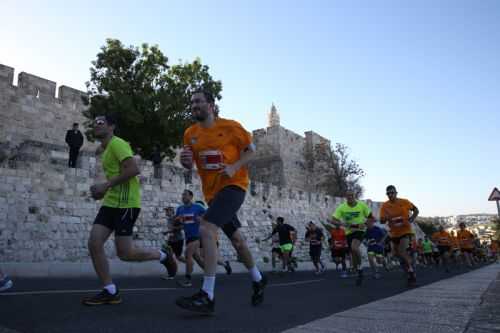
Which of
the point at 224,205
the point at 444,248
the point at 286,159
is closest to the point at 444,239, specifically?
the point at 444,248

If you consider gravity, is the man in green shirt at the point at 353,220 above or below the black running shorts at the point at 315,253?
above

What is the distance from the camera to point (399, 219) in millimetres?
8062

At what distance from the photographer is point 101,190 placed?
400cm

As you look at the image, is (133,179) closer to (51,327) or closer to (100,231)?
(100,231)

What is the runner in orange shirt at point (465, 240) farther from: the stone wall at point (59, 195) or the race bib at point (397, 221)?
the race bib at point (397, 221)

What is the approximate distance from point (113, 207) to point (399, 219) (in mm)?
5823

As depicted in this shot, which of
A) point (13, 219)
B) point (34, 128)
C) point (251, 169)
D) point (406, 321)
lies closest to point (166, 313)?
point (406, 321)

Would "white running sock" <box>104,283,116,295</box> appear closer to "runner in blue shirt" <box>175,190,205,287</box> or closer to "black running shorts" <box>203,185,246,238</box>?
"black running shorts" <box>203,185,246,238</box>

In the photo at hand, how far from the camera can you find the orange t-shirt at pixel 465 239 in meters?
17.8

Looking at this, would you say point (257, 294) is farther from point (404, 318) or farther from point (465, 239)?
point (465, 239)

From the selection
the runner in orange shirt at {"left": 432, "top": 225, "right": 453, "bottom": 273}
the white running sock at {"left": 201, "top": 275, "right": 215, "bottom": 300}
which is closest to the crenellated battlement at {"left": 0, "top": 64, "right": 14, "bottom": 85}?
the white running sock at {"left": 201, "top": 275, "right": 215, "bottom": 300}

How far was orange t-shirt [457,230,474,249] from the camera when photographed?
1780 cm

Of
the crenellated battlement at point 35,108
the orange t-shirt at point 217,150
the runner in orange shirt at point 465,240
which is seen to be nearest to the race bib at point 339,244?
the runner in orange shirt at point 465,240

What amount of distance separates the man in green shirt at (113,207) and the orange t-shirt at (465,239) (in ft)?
55.8
